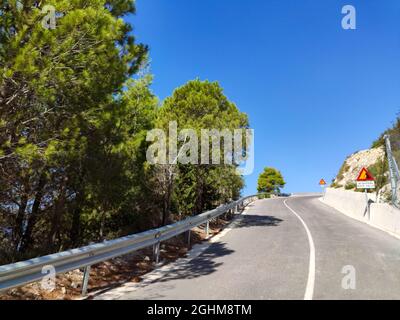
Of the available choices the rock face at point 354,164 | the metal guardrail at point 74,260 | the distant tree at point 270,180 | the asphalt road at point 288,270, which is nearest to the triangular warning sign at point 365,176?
the asphalt road at point 288,270

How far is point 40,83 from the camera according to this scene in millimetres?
6414

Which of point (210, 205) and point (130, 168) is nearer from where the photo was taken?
point (130, 168)

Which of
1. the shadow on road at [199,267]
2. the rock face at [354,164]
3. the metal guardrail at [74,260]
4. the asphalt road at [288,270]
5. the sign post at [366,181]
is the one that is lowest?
the shadow on road at [199,267]

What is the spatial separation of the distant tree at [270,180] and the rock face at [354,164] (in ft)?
99.3

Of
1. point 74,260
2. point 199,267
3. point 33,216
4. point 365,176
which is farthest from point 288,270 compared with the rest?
point 365,176

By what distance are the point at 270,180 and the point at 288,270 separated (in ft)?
259

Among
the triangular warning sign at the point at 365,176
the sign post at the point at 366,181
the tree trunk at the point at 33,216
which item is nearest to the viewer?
the tree trunk at the point at 33,216

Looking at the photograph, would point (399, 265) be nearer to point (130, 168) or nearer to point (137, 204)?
point (130, 168)

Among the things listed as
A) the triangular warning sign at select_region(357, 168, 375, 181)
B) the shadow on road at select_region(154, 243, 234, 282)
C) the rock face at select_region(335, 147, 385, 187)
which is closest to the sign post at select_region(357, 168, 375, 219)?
the triangular warning sign at select_region(357, 168, 375, 181)

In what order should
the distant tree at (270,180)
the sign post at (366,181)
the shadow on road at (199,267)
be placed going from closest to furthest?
the shadow on road at (199,267), the sign post at (366,181), the distant tree at (270,180)

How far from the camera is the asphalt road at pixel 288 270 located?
6.70 metres

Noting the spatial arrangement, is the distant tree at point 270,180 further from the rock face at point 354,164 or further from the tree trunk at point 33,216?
the tree trunk at point 33,216
